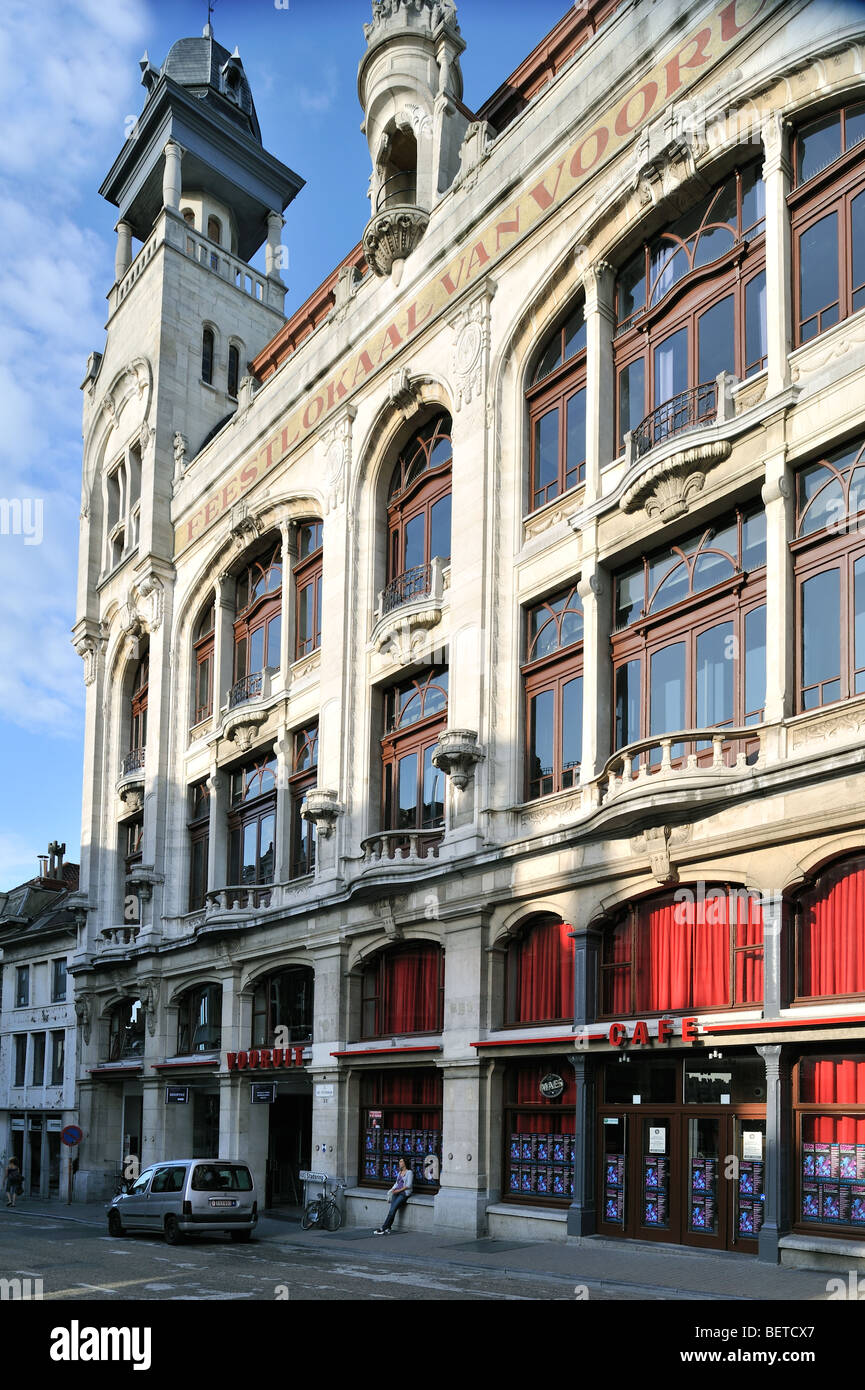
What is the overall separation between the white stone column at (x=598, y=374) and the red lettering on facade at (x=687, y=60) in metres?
3.33

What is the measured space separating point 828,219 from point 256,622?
22812 mm

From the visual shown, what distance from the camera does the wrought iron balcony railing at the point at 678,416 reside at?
22.4 m

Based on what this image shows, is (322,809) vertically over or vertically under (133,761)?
under

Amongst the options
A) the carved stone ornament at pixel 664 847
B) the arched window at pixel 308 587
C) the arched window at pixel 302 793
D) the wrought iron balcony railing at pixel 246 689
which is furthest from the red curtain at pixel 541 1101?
the wrought iron balcony railing at pixel 246 689

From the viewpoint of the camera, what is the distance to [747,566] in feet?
70.2

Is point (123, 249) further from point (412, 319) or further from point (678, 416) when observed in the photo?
point (678, 416)

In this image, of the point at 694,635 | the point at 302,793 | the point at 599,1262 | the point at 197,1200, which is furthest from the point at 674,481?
the point at 302,793

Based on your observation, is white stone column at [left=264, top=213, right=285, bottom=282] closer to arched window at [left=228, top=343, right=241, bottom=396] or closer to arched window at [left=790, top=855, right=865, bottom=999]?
arched window at [left=228, top=343, right=241, bottom=396]

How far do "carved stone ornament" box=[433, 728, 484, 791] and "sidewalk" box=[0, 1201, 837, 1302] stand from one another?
860 cm

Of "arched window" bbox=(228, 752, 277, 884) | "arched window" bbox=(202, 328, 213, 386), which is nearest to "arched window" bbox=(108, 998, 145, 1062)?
"arched window" bbox=(228, 752, 277, 884)

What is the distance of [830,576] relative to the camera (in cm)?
1966

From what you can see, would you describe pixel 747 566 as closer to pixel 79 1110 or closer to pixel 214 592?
pixel 214 592

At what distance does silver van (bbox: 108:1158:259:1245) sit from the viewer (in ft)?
82.2

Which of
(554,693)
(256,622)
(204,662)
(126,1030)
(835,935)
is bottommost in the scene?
(126,1030)
